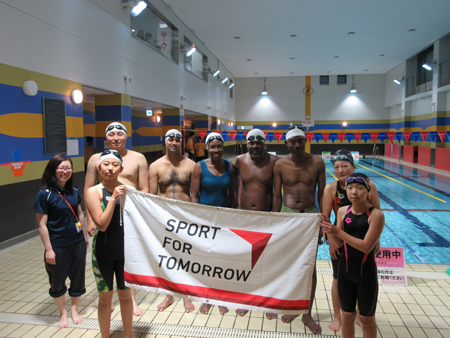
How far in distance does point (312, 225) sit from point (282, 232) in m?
0.23

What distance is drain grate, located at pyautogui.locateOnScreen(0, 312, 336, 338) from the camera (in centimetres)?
292

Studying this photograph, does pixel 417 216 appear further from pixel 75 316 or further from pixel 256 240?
pixel 75 316

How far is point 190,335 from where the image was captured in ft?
9.58

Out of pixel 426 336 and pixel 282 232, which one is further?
pixel 426 336

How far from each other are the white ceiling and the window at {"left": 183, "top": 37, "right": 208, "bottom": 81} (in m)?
0.70

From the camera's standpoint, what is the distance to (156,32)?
1169 cm

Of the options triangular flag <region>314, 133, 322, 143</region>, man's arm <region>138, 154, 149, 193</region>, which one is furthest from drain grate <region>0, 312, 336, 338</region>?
triangular flag <region>314, 133, 322, 143</region>

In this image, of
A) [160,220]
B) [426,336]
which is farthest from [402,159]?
[160,220]

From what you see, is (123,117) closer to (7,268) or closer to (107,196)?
(7,268)

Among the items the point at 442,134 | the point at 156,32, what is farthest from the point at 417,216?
the point at 442,134

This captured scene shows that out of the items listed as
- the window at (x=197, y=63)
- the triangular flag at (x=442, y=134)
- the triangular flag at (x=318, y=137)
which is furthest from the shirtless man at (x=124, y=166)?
the triangular flag at (x=318, y=137)

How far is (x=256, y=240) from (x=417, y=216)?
668cm

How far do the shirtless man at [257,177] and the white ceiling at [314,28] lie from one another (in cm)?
970

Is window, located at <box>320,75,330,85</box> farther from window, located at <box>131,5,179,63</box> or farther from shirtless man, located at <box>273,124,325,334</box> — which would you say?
shirtless man, located at <box>273,124,325,334</box>
